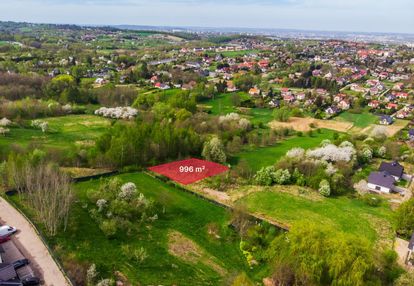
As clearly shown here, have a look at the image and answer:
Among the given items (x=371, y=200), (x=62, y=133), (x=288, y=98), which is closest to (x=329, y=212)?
(x=371, y=200)

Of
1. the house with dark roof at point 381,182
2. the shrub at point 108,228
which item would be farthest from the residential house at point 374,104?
the shrub at point 108,228

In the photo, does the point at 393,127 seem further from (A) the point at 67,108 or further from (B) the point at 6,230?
(B) the point at 6,230

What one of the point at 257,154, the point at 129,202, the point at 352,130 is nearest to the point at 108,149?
the point at 129,202

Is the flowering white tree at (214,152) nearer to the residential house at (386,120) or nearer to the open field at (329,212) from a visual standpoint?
the open field at (329,212)

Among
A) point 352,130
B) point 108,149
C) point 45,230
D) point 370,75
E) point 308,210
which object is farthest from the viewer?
point 370,75

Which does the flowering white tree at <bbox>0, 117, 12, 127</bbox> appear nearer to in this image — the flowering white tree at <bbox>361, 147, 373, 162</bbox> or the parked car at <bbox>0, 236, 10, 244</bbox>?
the parked car at <bbox>0, 236, 10, 244</bbox>

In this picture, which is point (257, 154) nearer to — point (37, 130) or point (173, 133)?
point (173, 133)
